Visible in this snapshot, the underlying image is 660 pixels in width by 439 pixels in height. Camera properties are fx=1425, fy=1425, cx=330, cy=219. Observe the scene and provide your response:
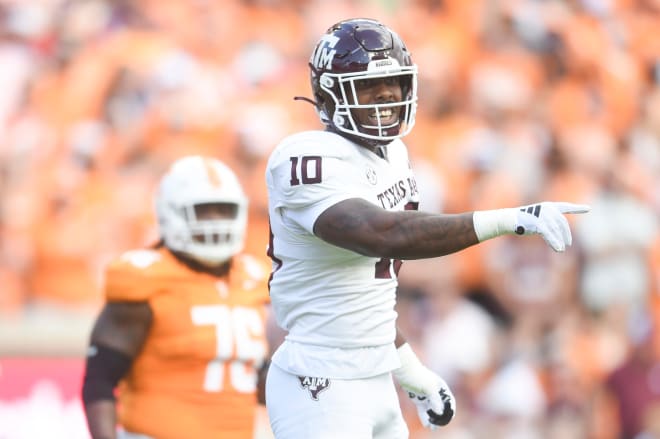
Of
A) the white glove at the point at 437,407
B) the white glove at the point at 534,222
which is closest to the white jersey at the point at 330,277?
the white glove at the point at 437,407

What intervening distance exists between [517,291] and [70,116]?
3224 millimetres

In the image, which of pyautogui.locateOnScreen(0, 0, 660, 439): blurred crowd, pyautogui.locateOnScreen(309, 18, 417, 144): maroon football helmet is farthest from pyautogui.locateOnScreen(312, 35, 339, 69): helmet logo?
pyautogui.locateOnScreen(0, 0, 660, 439): blurred crowd

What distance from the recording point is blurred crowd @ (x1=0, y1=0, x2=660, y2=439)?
294 inches

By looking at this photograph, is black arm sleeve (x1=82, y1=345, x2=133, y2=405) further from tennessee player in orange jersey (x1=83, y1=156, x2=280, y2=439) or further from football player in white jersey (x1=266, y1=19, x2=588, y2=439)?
football player in white jersey (x1=266, y1=19, x2=588, y2=439)

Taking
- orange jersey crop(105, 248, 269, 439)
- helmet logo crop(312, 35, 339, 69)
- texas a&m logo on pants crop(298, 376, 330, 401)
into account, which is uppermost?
helmet logo crop(312, 35, 339, 69)

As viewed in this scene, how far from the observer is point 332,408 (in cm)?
388

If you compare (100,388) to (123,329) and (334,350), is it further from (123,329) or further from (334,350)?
(334,350)

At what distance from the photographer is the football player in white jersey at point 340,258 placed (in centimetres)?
383

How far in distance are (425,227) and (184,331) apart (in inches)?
67.4

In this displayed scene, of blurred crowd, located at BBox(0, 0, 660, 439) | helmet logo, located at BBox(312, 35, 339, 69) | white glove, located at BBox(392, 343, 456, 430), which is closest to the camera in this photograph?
helmet logo, located at BBox(312, 35, 339, 69)

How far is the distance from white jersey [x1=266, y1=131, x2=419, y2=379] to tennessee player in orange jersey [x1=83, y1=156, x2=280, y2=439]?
1.05 m

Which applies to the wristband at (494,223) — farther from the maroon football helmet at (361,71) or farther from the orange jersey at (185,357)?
the orange jersey at (185,357)

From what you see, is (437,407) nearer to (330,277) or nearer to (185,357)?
(330,277)

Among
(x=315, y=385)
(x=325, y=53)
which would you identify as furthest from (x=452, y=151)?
(x=315, y=385)
